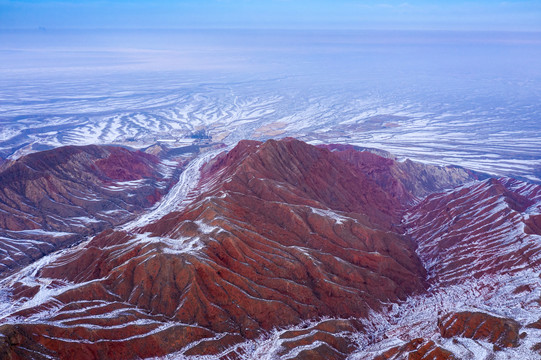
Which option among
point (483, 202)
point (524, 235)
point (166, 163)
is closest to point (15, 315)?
point (524, 235)

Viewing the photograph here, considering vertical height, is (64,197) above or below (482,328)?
above

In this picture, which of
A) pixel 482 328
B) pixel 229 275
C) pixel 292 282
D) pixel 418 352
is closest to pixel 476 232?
pixel 482 328

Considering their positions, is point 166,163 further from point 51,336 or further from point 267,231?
point 51,336

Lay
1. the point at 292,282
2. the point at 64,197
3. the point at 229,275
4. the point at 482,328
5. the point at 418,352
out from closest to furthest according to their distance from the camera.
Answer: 1. the point at 418,352
2. the point at 482,328
3. the point at 229,275
4. the point at 292,282
5. the point at 64,197

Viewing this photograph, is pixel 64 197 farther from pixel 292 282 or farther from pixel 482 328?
pixel 482 328

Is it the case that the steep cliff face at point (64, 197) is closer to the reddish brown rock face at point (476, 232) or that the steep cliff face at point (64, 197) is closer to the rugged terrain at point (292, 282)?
the rugged terrain at point (292, 282)
